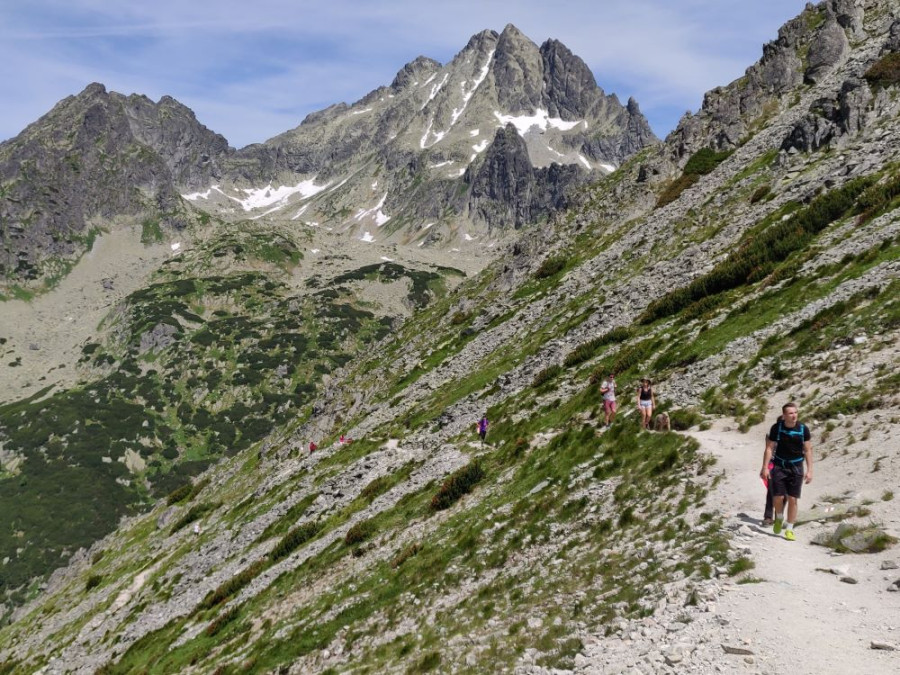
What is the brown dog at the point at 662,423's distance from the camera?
72.5 feet

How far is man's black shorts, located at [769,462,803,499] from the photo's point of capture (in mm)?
13453

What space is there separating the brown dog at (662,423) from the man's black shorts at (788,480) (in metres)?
8.34

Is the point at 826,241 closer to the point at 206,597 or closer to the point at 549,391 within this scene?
the point at 549,391

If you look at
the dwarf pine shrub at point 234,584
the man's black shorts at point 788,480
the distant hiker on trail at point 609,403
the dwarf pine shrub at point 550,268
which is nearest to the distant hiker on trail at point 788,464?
→ the man's black shorts at point 788,480

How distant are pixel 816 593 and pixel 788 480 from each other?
3.14 meters

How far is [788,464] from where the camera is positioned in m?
13.8

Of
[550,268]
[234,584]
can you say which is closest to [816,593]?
[234,584]

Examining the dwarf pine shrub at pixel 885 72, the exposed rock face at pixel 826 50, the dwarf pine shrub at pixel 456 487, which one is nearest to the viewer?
the dwarf pine shrub at pixel 456 487

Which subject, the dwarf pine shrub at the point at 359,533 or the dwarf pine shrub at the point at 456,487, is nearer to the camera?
the dwarf pine shrub at the point at 456,487

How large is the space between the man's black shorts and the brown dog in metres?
8.34

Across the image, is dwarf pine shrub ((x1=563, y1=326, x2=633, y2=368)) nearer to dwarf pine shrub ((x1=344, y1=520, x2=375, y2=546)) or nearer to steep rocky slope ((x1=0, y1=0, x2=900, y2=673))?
steep rocky slope ((x1=0, y1=0, x2=900, y2=673))

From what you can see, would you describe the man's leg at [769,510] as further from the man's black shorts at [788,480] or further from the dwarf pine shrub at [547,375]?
the dwarf pine shrub at [547,375]

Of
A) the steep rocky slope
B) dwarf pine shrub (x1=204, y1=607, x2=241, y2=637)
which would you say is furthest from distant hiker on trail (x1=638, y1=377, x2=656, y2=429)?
dwarf pine shrub (x1=204, y1=607, x2=241, y2=637)

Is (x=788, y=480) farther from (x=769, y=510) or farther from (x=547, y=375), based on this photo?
(x=547, y=375)
